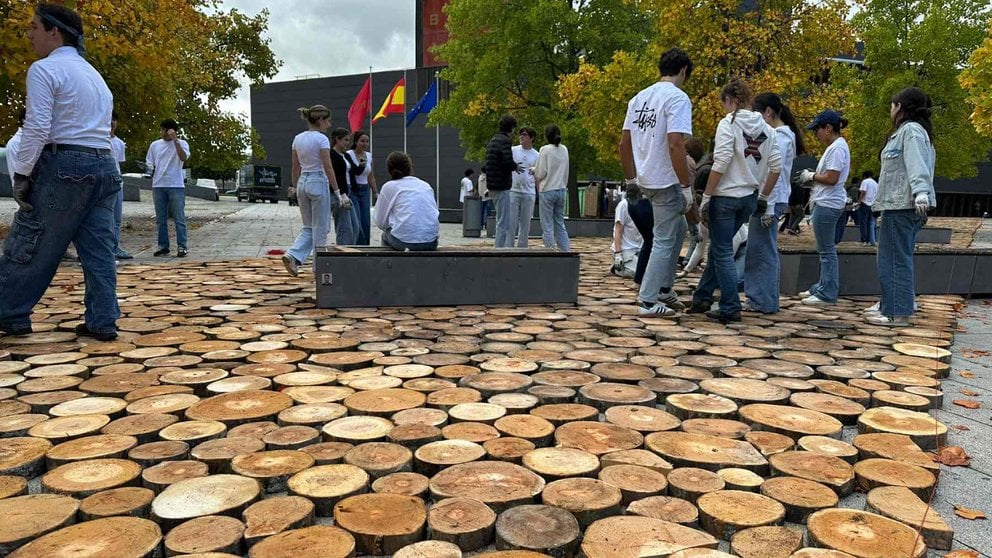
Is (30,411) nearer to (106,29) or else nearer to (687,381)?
(687,381)

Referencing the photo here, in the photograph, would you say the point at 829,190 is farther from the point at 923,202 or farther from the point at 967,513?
the point at 967,513

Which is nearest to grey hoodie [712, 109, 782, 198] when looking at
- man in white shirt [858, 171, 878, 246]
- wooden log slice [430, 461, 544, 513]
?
wooden log slice [430, 461, 544, 513]

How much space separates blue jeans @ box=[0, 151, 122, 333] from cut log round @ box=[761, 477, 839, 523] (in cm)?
359

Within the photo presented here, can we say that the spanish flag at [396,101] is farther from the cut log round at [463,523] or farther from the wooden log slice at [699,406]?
the cut log round at [463,523]

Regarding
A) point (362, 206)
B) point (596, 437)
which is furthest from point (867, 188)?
point (596, 437)

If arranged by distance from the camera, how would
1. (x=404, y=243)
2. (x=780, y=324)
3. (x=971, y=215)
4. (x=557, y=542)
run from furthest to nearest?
1. (x=971, y=215)
2. (x=404, y=243)
3. (x=780, y=324)
4. (x=557, y=542)

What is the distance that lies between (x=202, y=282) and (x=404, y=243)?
2.20m

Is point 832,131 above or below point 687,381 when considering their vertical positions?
above

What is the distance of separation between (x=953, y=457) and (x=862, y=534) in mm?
834

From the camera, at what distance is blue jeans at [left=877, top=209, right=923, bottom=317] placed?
14.9ft

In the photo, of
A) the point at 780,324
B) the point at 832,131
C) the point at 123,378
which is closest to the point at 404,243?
the point at 123,378

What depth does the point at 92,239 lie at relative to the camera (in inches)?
145

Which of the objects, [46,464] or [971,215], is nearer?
[46,464]

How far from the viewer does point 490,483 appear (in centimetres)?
191
